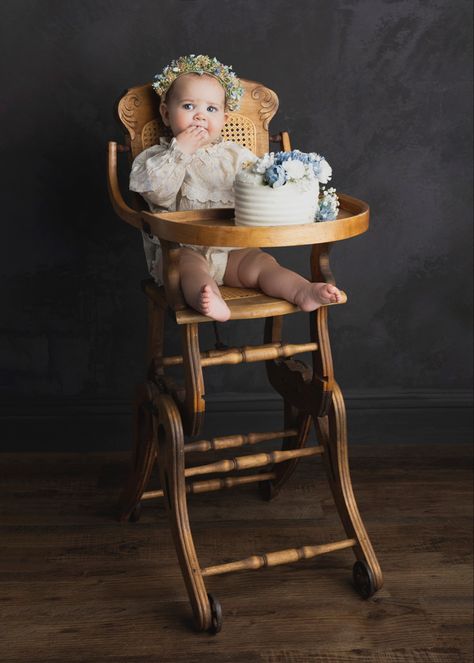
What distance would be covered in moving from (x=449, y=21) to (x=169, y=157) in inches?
44.3

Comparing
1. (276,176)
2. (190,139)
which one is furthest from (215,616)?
(190,139)

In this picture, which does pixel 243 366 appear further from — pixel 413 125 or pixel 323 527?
pixel 413 125

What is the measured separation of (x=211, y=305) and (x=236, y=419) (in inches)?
40.6

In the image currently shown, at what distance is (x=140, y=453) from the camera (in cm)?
223

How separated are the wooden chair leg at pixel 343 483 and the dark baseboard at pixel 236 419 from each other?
0.69m

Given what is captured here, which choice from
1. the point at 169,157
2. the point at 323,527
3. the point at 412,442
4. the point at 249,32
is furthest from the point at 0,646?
the point at 249,32

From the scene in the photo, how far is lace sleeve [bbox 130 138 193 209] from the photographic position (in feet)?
6.45

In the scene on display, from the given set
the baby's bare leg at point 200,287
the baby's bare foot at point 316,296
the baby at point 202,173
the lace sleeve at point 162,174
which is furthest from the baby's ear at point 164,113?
the baby's bare foot at point 316,296

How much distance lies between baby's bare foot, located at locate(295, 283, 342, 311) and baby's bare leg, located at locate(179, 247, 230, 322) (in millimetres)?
193

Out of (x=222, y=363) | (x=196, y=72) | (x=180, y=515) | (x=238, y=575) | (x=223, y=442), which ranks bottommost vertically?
(x=238, y=575)

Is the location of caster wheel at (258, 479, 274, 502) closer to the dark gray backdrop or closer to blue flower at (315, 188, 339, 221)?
the dark gray backdrop

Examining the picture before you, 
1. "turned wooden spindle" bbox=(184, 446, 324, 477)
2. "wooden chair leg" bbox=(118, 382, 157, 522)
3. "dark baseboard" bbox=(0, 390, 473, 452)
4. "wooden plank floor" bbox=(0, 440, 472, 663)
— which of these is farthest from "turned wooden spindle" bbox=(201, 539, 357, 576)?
"dark baseboard" bbox=(0, 390, 473, 452)

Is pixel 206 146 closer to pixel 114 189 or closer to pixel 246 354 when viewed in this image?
pixel 114 189

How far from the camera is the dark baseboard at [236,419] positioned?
8.95 ft
